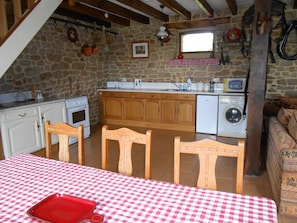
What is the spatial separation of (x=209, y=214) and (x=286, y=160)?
1.37 m

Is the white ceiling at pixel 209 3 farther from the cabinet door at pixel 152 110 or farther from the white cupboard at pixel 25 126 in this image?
the white cupboard at pixel 25 126

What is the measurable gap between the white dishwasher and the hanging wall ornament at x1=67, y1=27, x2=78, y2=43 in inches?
112

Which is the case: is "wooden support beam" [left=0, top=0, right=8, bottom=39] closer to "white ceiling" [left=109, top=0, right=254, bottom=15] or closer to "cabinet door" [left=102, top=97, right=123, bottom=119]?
"white ceiling" [left=109, top=0, right=254, bottom=15]

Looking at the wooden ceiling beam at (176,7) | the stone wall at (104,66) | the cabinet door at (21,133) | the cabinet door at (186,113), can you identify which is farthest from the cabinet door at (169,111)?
the cabinet door at (21,133)

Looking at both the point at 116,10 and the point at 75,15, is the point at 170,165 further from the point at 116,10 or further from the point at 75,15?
the point at 75,15

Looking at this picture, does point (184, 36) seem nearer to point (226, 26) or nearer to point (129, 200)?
point (226, 26)

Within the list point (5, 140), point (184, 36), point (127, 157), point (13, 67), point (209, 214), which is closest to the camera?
point (209, 214)

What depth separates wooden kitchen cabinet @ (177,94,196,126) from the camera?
4.72m

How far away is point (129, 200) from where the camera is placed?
1.13 m

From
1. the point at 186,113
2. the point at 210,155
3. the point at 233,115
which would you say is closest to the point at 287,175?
the point at 210,155

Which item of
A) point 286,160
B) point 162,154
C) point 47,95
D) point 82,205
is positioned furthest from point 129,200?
point 47,95

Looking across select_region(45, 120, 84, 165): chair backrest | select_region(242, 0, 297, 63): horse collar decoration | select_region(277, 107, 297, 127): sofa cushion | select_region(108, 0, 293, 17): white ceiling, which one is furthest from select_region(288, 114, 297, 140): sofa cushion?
select_region(108, 0, 293, 17): white ceiling

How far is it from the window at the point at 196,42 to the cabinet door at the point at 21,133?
11.3ft

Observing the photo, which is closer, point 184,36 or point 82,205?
point 82,205
